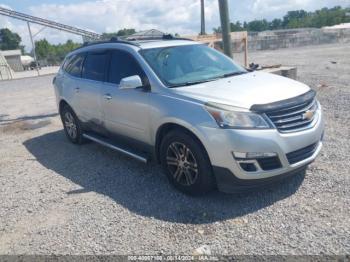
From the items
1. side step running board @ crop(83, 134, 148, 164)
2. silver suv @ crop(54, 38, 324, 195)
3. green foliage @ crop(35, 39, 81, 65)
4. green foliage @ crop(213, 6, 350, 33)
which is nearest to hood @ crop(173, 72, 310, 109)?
silver suv @ crop(54, 38, 324, 195)

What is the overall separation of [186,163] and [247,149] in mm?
832

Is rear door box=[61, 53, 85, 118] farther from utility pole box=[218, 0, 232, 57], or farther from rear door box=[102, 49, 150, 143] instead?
utility pole box=[218, 0, 232, 57]

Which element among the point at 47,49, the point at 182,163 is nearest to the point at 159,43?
the point at 182,163

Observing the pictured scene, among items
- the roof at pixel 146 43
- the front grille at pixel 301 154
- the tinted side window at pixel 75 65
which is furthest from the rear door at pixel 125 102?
the front grille at pixel 301 154

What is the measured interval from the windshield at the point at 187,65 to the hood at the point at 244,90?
25 centimetres

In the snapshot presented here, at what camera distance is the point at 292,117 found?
3705 mm

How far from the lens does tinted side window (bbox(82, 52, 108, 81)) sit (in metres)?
5.50

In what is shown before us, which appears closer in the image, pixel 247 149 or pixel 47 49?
pixel 247 149

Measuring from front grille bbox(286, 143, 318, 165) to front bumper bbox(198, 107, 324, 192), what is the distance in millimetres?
26

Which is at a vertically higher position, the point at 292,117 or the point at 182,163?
the point at 292,117

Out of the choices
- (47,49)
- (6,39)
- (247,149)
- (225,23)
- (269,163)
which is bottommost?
(47,49)

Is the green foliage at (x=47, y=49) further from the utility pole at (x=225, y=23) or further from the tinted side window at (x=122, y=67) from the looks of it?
the tinted side window at (x=122, y=67)

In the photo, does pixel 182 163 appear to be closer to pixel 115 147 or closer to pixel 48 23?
pixel 115 147

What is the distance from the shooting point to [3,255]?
3.40 m
